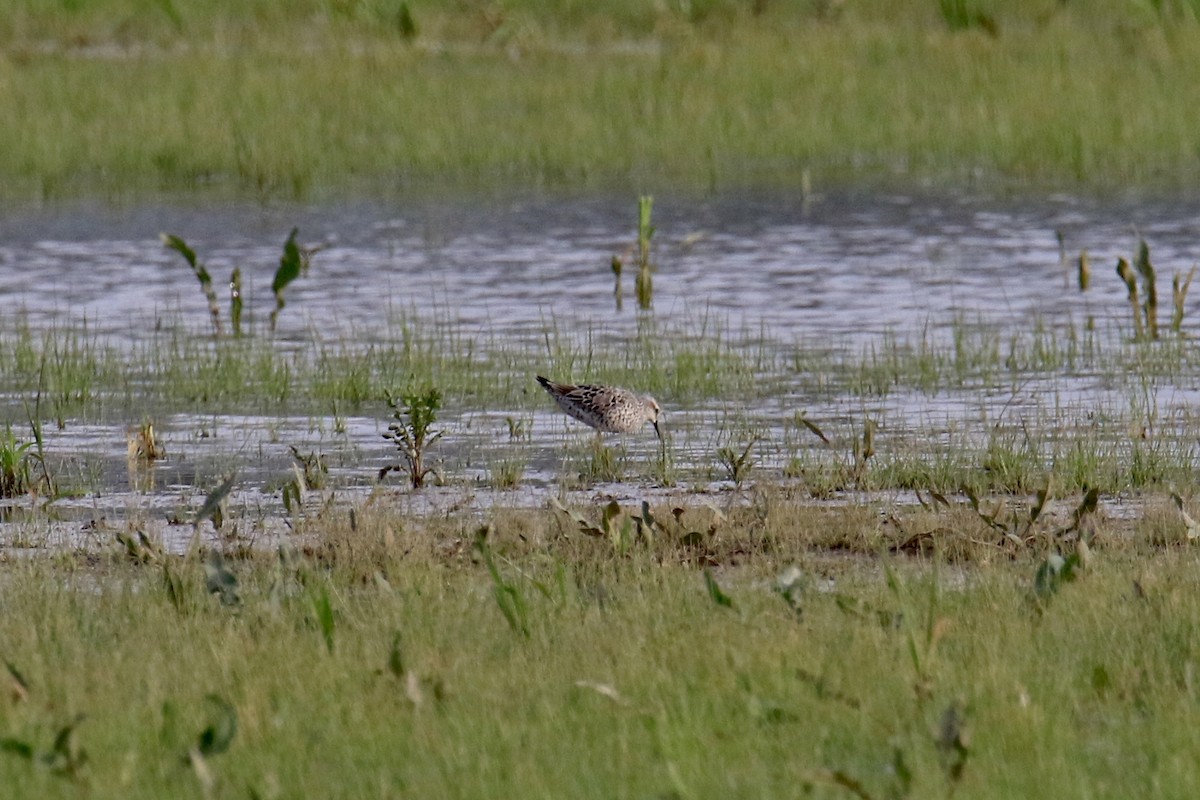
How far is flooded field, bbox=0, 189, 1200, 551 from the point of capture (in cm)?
963

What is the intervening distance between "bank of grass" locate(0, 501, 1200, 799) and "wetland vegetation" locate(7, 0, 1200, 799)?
0.02 metres

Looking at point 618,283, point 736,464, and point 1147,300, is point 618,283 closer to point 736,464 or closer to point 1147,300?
point 1147,300

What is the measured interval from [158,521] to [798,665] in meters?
3.60

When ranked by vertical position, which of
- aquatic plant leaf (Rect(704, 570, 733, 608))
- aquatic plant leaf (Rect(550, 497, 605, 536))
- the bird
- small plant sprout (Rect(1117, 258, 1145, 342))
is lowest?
aquatic plant leaf (Rect(704, 570, 733, 608))

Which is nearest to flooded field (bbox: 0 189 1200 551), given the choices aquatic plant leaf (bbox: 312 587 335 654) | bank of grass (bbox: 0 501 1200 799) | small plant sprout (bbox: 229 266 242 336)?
small plant sprout (bbox: 229 266 242 336)

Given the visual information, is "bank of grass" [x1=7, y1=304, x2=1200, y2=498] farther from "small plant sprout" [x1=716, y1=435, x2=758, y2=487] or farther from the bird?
the bird

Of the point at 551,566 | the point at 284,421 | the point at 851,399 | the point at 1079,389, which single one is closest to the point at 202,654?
the point at 551,566

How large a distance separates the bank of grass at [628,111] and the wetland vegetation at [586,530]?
0.10m

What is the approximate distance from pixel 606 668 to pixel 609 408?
4.09 meters

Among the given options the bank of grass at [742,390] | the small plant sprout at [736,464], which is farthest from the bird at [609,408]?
the small plant sprout at [736,464]

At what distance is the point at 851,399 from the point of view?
11.6 metres

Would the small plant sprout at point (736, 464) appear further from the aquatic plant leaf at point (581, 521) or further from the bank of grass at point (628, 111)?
the bank of grass at point (628, 111)

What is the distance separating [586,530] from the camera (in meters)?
7.78

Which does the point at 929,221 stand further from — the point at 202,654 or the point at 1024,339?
the point at 202,654
